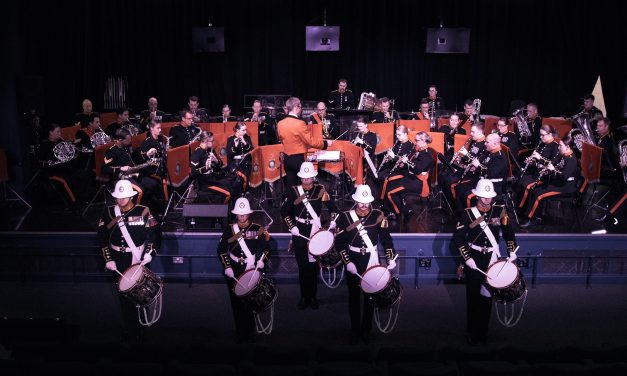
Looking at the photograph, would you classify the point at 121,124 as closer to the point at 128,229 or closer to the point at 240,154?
the point at 240,154

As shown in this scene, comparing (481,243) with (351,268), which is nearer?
(351,268)

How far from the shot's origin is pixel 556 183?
1047 centimetres

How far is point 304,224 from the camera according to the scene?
8516mm

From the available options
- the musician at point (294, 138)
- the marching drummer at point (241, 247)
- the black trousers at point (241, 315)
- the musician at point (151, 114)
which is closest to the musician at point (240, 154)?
the musician at point (294, 138)

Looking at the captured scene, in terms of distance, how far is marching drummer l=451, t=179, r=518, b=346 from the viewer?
300 inches

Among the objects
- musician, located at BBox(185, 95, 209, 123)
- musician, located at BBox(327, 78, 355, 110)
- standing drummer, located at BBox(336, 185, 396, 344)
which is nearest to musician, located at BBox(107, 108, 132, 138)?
musician, located at BBox(185, 95, 209, 123)

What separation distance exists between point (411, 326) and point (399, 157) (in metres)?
3.26

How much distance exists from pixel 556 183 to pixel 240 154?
207 inches

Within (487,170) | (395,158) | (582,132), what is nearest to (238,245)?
(395,158)

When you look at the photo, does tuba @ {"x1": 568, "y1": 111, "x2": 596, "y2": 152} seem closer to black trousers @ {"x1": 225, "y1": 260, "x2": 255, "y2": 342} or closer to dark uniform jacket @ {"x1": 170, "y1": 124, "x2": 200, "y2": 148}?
dark uniform jacket @ {"x1": 170, "y1": 124, "x2": 200, "y2": 148}

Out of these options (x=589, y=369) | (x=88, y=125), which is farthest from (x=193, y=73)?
(x=589, y=369)

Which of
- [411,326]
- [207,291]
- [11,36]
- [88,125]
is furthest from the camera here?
[88,125]

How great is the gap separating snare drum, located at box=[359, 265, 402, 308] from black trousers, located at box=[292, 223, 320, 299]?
4.54ft

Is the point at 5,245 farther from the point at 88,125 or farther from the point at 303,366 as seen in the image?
the point at 303,366
